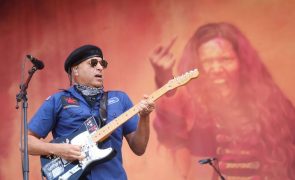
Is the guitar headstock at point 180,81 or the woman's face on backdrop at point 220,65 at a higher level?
the woman's face on backdrop at point 220,65

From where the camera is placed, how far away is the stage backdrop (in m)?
4.43

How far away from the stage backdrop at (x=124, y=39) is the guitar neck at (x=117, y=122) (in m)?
1.53

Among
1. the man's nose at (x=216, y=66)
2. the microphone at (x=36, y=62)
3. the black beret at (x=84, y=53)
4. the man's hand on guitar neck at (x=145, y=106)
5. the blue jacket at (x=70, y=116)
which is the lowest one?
the man's hand on guitar neck at (x=145, y=106)

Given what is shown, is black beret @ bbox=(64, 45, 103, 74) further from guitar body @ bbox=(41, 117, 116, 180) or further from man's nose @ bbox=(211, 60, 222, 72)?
man's nose @ bbox=(211, 60, 222, 72)

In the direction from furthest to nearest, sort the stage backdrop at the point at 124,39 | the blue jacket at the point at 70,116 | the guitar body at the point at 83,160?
the stage backdrop at the point at 124,39, the blue jacket at the point at 70,116, the guitar body at the point at 83,160

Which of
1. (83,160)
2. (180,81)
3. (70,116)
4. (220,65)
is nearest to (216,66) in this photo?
(220,65)

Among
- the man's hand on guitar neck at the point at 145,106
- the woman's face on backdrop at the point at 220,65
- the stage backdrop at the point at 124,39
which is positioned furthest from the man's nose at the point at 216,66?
the man's hand on guitar neck at the point at 145,106

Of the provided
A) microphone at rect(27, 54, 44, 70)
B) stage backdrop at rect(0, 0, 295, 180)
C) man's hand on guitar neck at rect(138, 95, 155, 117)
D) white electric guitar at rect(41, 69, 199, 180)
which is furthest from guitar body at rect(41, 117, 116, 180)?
stage backdrop at rect(0, 0, 295, 180)

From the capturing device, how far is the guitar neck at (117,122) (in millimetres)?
3092

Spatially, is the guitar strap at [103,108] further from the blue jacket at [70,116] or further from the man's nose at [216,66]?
the man's nose at [216,66]

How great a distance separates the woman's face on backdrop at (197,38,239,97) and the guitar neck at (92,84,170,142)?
1.45m

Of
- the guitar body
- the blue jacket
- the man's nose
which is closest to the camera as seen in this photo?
the guitar body

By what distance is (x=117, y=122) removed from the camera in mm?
3129

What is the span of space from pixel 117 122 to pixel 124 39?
2.00 meters
